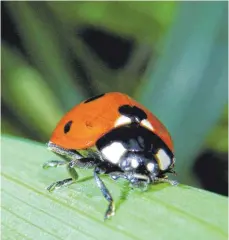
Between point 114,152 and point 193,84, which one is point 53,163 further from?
point 193,84

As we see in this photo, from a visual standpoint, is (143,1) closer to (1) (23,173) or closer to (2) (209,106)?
(2) (209,106)

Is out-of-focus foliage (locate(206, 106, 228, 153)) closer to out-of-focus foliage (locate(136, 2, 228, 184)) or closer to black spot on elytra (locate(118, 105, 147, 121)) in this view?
out-of-focus foliage (locate(136, 2, 228, 184))

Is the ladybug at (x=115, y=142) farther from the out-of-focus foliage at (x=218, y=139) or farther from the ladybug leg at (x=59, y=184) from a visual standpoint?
the out-of-focus foliage at (x=218, y=139)

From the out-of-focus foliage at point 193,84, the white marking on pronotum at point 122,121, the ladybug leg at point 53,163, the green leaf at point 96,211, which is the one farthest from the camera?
the out-of-focus foliage at point 193,84

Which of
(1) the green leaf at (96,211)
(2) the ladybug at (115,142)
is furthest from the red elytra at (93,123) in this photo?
(1) the green leaf at (96,211)

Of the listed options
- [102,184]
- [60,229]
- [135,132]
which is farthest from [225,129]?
[60,229]

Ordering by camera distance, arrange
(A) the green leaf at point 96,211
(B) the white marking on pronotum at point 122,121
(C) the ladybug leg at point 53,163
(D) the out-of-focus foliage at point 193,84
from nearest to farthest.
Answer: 1. (A) the green leaf at point 96,211
2. (C) the ladybug leg at point 53,163
3. (B) the white marking on pronotum at point 122,121
4. (D) the out-of-focus foliage at point 193,84

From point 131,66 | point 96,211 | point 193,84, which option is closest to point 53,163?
point 96,211
